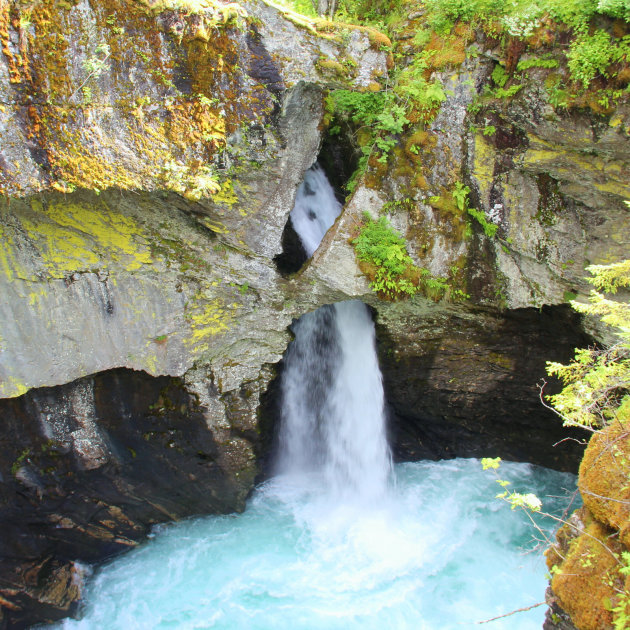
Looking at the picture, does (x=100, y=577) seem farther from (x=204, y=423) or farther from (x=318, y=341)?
(x=318, y=341)

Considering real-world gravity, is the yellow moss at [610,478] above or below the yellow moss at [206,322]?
below

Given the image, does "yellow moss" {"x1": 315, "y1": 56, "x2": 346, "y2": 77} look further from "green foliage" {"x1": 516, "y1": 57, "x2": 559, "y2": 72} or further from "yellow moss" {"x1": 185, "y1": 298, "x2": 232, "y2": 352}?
"yellow moss" {"x1": 185, "y1": 298, "x2": 232, "y2": 352}

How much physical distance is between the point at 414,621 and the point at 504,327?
4.63 m

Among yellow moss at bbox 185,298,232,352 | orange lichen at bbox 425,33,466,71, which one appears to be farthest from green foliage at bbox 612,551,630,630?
orange lichen at bbox 425,33,466,71

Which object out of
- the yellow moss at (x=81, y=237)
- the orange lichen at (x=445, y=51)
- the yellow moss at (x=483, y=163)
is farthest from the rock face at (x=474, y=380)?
the yellow moss at (x=81, y=237)

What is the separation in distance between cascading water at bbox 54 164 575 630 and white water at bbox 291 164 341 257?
0.16 feet

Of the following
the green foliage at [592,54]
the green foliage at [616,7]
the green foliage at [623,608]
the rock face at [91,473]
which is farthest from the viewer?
the rock face at [91,473]

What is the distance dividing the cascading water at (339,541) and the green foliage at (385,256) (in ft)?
5.19

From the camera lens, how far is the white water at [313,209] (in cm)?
720

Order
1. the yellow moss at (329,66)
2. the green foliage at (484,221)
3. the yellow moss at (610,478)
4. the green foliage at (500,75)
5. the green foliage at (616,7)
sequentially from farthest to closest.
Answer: the green foliage at (484,221)
the green foliage at (500,75)
the yellow moss at (329,66)
the green foliage at (616,7)
the yellow moss at (610,478)

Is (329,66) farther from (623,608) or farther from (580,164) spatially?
(623,608)

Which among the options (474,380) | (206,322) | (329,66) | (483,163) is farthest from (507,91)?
(206,322)

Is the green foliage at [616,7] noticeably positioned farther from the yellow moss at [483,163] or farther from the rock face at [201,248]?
the yellow moss at [483,163]

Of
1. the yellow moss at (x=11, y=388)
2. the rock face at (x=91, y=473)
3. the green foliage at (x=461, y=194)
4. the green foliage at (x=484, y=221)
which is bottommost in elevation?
the rock face at (x=91, y=473)
